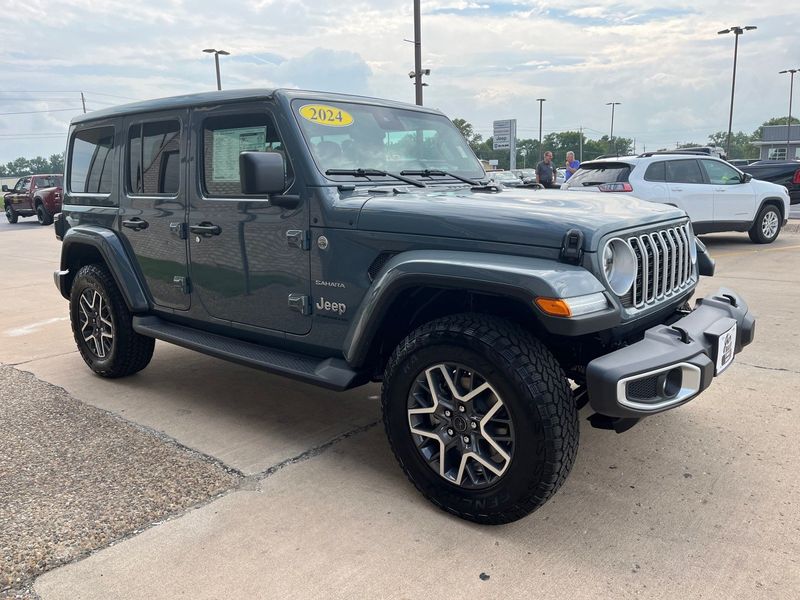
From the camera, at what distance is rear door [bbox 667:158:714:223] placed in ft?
33.1

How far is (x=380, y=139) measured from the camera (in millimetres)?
3752

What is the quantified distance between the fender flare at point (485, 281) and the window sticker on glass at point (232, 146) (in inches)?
46.9

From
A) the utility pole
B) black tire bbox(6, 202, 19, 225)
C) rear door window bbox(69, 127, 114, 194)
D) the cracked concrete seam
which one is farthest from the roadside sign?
the cracked concrete seam

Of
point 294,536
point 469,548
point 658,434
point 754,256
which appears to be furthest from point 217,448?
point 754,256

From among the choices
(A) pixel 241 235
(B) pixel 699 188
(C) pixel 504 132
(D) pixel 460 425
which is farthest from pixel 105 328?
(C) pixel 504 132

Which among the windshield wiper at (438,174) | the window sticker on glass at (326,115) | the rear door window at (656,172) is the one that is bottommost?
the rear door window at (656,172)

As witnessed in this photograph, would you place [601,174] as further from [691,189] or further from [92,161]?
[92,161]

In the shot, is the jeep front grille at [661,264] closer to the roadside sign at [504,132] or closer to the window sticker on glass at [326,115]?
the window sticker on glass at [326,115]

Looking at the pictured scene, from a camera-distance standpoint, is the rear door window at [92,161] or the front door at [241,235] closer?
the front door at [241,235]

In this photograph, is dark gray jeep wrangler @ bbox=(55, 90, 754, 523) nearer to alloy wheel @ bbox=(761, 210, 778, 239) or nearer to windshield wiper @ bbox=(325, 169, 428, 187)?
windshield wiper @ bbox=(325, 169, 428, 187)

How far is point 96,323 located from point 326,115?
242 cm

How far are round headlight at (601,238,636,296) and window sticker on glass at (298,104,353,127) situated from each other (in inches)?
66.0

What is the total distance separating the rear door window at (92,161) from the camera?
4.64m

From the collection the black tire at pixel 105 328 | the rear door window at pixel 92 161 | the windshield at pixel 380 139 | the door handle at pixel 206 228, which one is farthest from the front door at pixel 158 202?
the windshield at pixel 380 139
